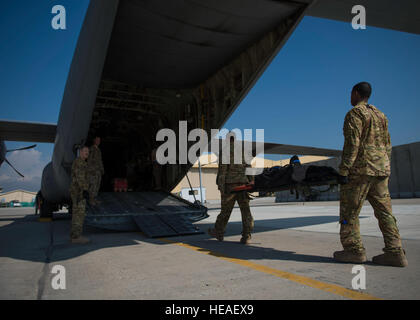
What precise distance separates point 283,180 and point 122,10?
4.35 metres

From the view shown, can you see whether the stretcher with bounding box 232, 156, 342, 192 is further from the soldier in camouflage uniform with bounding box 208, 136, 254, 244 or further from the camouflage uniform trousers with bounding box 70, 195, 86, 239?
the camouflage uniform trousers with bounding box 70, 195, 86, 239

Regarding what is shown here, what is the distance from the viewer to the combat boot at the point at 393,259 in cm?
308

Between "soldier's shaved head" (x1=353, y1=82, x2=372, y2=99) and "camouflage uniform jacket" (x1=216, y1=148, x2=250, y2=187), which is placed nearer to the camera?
"soldier's shaved head" (x1=353, y1=82, x2=372, y2=99)

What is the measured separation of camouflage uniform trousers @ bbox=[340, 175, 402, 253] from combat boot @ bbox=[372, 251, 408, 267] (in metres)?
0.08

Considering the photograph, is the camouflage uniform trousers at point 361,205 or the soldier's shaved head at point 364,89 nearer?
the camouflage uniform trousers at point 361,205

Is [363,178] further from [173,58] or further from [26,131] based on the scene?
[26,131]

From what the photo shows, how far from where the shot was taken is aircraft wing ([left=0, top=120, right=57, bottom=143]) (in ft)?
35.5

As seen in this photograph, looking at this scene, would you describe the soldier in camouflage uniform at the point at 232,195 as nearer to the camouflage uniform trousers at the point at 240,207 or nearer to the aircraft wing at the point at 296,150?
the camouflage uniform trousers at the point at 240,207

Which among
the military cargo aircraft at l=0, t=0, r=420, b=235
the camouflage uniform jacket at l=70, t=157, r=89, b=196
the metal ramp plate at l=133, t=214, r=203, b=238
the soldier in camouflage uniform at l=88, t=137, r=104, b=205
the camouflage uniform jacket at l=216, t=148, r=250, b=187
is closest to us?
the camouflage uniform jacket at l=216, t=148, r=250, b=187

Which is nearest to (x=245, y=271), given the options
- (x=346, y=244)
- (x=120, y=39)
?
(x=346, y=244)

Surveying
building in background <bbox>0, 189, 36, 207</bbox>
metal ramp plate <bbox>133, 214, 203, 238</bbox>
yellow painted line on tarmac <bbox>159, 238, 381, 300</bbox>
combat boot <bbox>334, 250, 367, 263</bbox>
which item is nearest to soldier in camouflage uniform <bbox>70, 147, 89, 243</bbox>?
metal ramp plate <bbox>133, 214, 203, 238</bbox>

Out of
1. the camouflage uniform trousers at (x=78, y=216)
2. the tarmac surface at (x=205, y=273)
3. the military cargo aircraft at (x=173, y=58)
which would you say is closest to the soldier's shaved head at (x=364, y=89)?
the tarmac surface at (x=205, y=273)

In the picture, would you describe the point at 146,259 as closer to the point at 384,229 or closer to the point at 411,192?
the point at 384,229

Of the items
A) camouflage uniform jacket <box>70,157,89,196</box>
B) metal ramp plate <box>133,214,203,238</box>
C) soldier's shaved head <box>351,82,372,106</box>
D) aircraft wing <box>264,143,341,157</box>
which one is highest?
aircraft wing <box>264,143,341,157</box>
